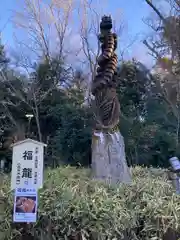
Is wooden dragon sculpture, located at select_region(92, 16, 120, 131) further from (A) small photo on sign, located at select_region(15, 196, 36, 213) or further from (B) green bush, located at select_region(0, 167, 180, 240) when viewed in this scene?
(A) small photo on sign, located at select_region(15, 196, 36, 213)

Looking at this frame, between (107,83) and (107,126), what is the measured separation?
0.77m

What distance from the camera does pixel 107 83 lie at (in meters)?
6.14

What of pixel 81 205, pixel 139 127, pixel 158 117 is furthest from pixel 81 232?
pixel 158 117

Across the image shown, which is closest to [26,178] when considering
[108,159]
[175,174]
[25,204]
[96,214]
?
[25,204]

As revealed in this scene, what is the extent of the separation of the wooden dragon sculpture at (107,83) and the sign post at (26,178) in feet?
7.08

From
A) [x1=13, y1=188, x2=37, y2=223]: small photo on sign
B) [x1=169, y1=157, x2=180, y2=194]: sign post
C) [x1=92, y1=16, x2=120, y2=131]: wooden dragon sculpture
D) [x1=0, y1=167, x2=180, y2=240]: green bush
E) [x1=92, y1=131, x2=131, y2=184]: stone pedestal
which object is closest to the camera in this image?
[x1=13, y1=188, x2=37, y2=223]: small photo on sign

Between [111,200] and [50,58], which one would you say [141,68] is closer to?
[50,58]

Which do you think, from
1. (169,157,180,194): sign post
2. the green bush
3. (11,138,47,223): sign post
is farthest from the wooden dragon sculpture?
(11,138,47,223): sign post

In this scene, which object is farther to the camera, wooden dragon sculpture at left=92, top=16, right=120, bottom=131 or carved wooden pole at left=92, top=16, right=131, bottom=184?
wooden dragon sculpture at left=92, top=16, right=120, bottom=131

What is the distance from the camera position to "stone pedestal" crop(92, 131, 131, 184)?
5.80 meters

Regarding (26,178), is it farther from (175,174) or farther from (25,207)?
(175,174)

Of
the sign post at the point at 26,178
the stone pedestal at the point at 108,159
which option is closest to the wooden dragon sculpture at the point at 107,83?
the stone pedestal at the point at 108,159

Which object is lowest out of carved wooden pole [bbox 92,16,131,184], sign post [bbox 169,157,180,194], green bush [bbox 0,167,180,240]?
green bush [bbox 0,167,180,240]

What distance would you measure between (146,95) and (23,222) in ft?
45.2
